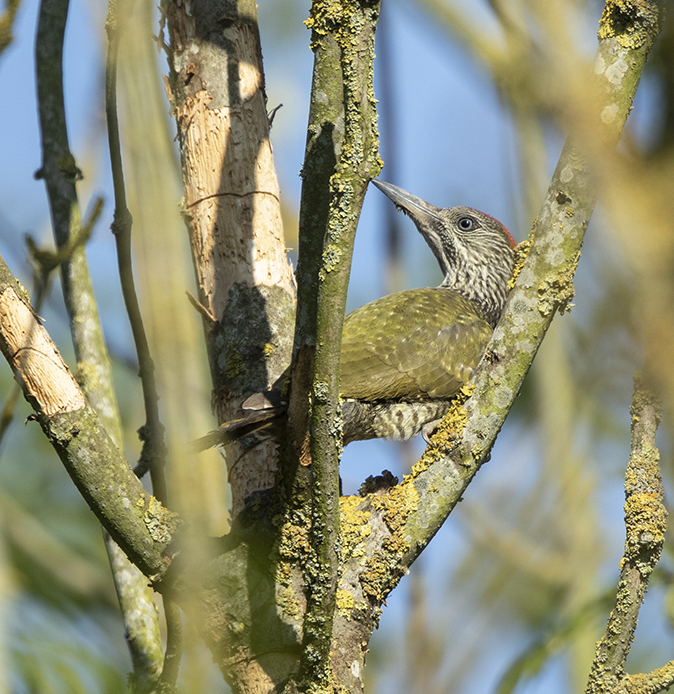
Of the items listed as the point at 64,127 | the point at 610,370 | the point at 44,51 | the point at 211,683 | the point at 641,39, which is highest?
the point at 44,51

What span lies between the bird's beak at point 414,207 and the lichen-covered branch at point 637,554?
8.86 ft

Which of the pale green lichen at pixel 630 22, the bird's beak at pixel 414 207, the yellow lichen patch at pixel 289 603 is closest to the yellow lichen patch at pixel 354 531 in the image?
the yellow lichen patch at pixel 289 603

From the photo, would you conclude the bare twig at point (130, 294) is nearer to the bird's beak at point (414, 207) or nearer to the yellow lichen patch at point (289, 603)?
the yellow lichen patch at point (289, 603)

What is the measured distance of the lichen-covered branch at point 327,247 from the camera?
4.57ft

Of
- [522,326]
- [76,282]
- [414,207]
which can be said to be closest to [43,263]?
[76,282]

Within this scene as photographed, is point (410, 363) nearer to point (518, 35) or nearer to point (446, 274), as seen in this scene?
point (446, 274)

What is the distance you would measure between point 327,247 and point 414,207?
3314 millimetres

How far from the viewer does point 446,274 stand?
15.7 ft

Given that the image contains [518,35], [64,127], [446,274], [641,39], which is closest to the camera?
[518,35]

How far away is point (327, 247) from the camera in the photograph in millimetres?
1452

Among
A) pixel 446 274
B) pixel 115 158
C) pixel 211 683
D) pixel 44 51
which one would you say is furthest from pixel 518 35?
pixel 446 274

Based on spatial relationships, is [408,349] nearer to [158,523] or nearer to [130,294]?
[130,294]

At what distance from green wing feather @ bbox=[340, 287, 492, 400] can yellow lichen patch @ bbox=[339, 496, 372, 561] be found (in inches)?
45.8

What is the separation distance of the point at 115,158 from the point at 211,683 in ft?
6.01
